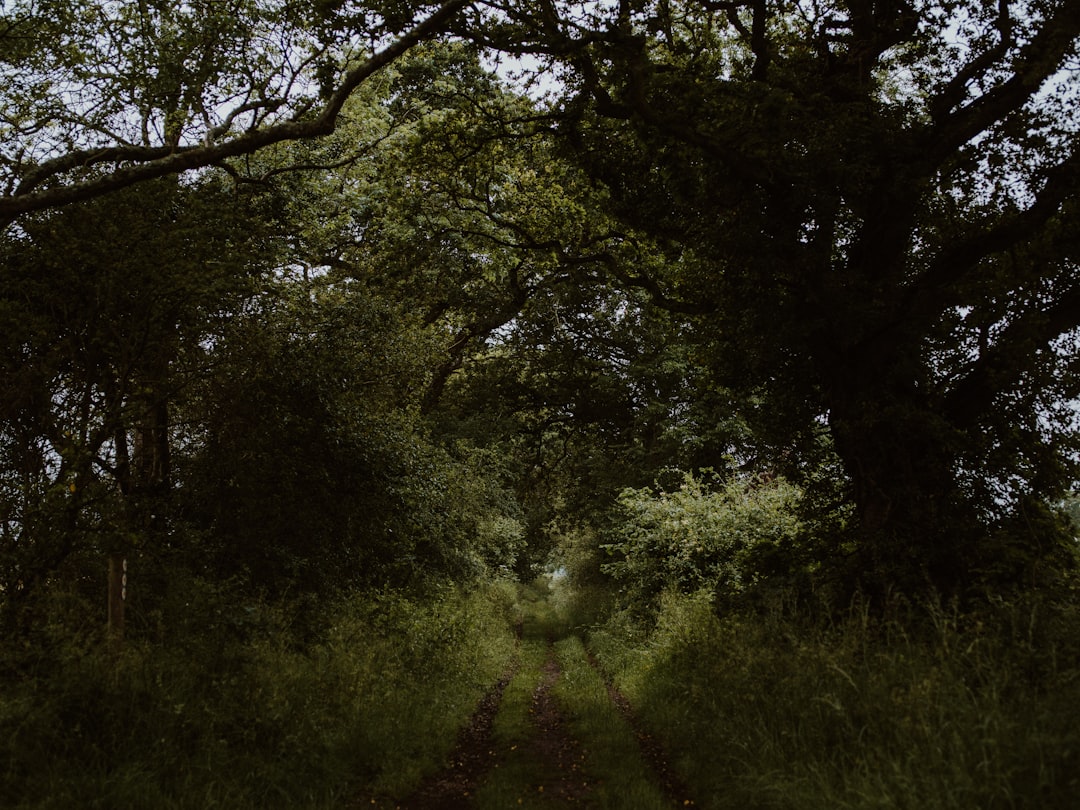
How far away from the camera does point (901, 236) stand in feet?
28.6

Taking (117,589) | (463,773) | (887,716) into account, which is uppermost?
(117,589)

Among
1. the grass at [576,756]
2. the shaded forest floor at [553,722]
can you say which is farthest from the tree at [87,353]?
the grass at [576,756]

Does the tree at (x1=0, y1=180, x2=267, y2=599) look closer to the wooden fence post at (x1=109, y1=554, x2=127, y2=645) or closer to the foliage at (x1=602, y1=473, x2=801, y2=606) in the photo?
the wooden fence post at (x1=109, y1=554, x2=127, y2=645)

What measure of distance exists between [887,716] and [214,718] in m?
5.71

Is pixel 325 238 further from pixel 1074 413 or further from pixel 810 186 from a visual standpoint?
pixel 1074 413

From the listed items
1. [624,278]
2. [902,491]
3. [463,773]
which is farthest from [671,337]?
[463,773]

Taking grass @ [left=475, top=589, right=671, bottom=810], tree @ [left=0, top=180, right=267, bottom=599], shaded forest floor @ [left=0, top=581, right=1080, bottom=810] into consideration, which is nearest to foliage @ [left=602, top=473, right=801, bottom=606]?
grass @ [left=475, top=589, right=671, bottom=810]

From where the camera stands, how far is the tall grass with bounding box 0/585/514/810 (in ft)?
16.6

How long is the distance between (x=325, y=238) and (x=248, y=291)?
4.79 meters

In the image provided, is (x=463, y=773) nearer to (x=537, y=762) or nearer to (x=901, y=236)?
(x=537, y=762)

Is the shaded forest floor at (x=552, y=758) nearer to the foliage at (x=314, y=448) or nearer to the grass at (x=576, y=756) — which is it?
the grass at (x=576, y=756)

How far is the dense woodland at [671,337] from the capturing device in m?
5.53

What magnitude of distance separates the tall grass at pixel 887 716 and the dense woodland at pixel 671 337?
36 mm

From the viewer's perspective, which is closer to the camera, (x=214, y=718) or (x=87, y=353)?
(x=214, y=718)
